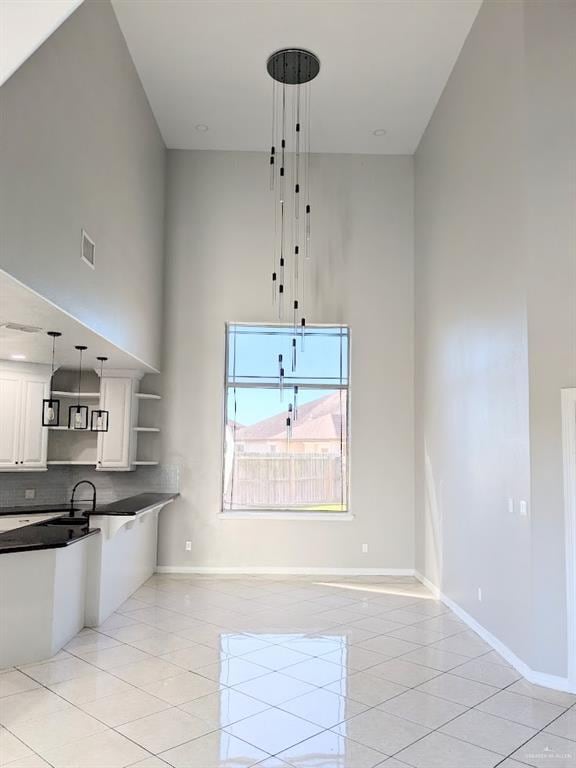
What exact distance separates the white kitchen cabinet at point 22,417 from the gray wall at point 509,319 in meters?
4.31

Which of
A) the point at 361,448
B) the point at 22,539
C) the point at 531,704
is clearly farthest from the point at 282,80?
the point at 531,704

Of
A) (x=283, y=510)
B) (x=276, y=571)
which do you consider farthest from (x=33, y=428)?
(x=276, y=571)

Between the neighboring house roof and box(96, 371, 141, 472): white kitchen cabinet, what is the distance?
4.99ft

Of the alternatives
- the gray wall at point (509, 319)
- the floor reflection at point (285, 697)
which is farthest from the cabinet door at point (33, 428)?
the gray wall at point (509, 319)

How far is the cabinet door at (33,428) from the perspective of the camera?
641 centimetres

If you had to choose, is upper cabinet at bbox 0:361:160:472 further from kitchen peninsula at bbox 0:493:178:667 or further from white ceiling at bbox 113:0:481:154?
white ceiling at bbox 113:0:481:154

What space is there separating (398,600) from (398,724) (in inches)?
116

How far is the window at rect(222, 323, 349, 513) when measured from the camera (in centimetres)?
751

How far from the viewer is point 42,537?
4531mm

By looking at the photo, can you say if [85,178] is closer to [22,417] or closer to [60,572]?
[60,572]

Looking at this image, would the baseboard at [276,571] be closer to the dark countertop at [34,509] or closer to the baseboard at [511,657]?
the baseboard at [511,657]

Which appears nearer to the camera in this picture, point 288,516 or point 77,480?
point 77,480

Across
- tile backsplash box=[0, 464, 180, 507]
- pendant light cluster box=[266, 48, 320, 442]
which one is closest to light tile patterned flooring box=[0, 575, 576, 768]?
tile backsplash box=[0, 464, 180, 507]

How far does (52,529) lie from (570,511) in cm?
393
